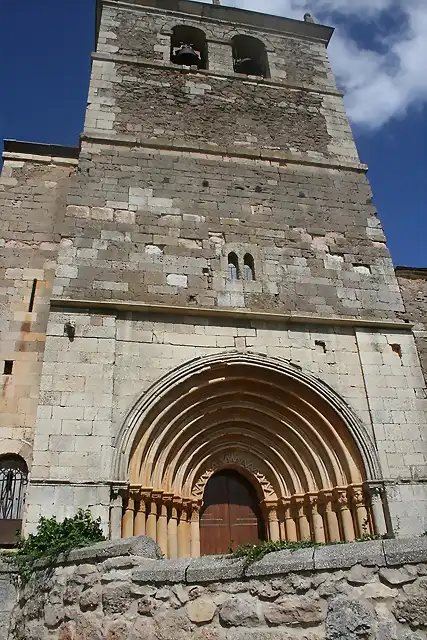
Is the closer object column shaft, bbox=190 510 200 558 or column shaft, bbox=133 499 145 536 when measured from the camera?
column shaft, bbox=133 499 145 536

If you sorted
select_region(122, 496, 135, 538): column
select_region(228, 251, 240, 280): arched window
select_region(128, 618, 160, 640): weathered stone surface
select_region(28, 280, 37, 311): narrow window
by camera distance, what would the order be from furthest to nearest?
1. select_region(228, 251, 240, 280): arched window
2. select_region(28, 280, 37, 311): narrow window
3. select_region(122, 496, 135, 538): column
4. select_region(128, 618, 160, 640): weathered stone surface

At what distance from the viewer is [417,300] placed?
30.5 feet

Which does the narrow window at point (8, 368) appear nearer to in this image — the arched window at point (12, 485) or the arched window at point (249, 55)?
the arched window at point (12, 485)

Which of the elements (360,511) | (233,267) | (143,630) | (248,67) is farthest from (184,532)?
(248,67)

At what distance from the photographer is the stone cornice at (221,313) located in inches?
287

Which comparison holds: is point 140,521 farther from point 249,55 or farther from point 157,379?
point 249,55

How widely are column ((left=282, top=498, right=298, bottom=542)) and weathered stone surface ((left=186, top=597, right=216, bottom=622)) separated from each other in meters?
3.56

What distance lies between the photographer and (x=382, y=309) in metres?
8.25

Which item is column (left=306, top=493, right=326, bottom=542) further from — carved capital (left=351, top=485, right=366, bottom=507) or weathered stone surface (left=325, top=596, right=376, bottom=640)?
weathered stone surface (left=325, top=596, right=376, bottom=640)

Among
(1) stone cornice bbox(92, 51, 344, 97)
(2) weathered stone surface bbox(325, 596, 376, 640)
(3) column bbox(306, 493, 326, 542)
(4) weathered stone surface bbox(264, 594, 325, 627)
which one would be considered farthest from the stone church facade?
(2) weathered stone surface bbox(325, 596, 376, 640)

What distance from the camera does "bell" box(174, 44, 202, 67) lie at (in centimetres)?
1120

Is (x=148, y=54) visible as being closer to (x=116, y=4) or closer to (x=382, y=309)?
(x=116, y=4)

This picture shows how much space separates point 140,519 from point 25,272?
3822mm

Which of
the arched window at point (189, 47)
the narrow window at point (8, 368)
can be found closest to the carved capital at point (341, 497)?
the narrow window at point (8, 368)
